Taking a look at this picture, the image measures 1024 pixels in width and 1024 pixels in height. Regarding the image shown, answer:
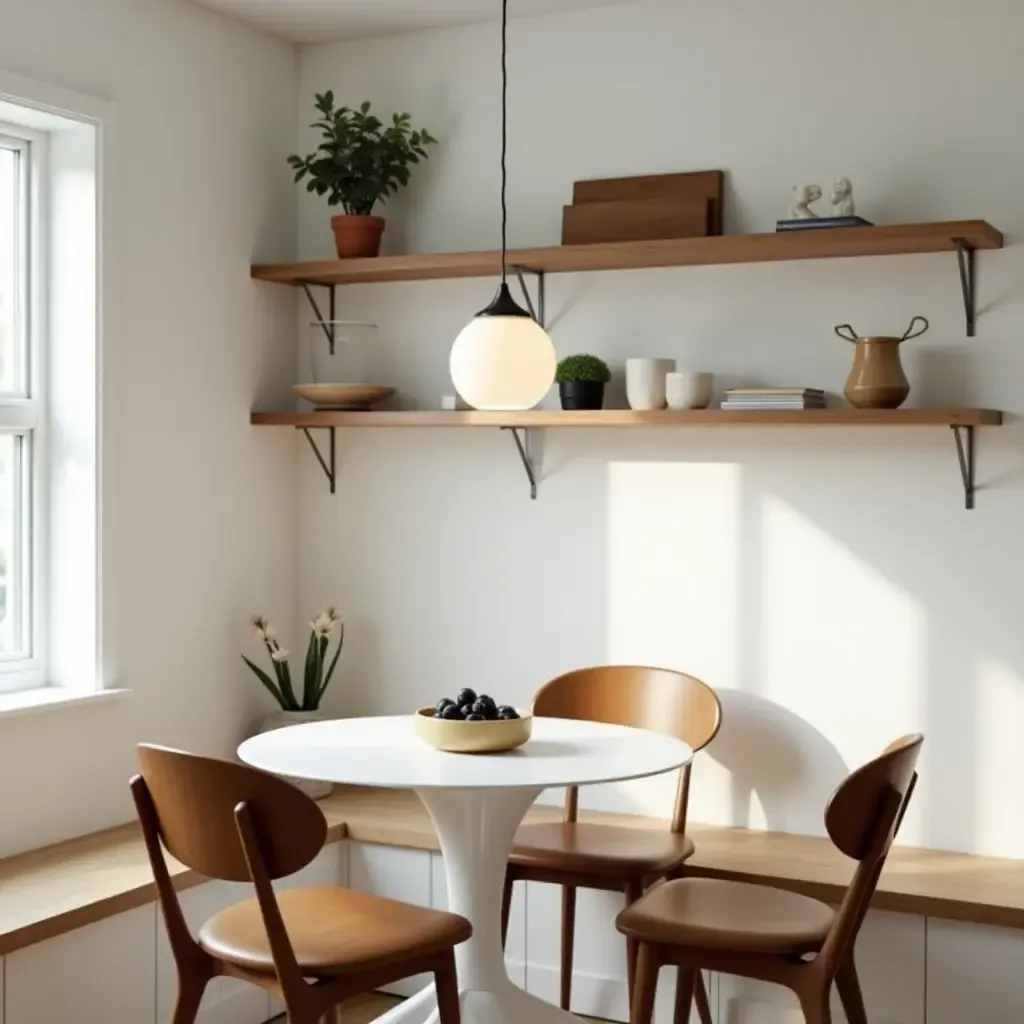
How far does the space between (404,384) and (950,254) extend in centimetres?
154

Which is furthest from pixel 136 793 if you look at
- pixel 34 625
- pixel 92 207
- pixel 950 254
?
pixel 950 254

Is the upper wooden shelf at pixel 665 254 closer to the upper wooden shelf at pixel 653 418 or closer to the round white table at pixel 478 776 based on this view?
the upper wooden shelf at pixel 653 418

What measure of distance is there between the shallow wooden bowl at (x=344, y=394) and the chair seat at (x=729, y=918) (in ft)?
5.41

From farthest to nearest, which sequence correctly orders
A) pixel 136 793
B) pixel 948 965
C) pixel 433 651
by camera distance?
pixel 433 651 → pixel 948 965 → pixel 136 793

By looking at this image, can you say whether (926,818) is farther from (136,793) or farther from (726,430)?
(136,793)

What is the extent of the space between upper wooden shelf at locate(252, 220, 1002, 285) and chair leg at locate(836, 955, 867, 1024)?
161cm

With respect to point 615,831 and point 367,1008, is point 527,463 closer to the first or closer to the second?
point 615,831

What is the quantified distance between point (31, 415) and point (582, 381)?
1.36 metres

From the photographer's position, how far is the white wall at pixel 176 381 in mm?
3691

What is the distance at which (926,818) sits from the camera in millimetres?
3721

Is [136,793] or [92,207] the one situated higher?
[92,207]

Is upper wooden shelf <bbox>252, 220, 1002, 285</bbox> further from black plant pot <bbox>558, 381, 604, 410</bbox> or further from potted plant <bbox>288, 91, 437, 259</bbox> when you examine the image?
black plant pot <bbox>558, 381, 604, 410</bbox>

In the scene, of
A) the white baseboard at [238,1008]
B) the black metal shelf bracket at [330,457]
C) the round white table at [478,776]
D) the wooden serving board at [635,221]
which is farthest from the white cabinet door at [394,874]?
the wooden serving board at [635,221]

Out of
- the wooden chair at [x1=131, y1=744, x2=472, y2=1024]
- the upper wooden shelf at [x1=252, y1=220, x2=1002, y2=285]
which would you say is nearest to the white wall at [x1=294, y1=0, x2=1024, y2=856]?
the upper wooden shelf at [x1=252, y1=220, x2=1002, y2=285]
